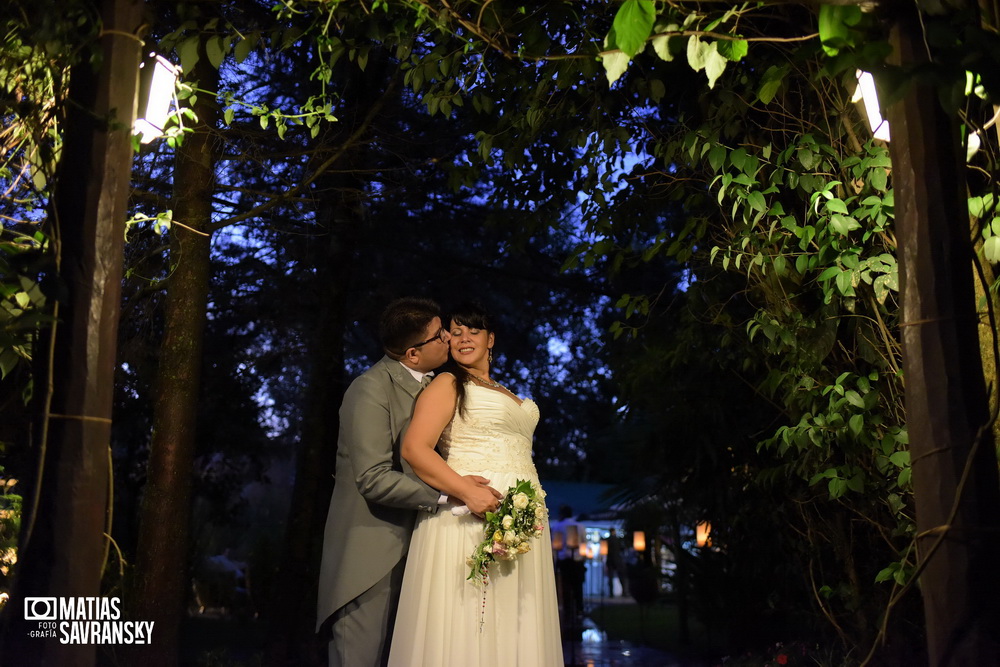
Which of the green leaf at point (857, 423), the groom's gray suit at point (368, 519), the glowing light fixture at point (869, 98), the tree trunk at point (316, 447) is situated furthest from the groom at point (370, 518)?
the tree trunk at point (316, 447)

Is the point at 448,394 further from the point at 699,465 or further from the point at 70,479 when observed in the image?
the point at 699,465

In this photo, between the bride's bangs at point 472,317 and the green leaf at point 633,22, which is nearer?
the green leaf at point 633,22

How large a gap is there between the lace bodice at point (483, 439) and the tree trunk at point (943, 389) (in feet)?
6.21

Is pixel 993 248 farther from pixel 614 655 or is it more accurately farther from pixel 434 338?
pixel 614 655

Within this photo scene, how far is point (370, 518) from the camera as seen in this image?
4.21 m

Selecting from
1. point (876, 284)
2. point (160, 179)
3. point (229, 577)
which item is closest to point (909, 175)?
point (876, 284)

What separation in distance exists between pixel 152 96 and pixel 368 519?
2.09 meters

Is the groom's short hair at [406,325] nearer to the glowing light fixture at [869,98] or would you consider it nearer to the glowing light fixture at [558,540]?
the glowing light fixture at [869,98]

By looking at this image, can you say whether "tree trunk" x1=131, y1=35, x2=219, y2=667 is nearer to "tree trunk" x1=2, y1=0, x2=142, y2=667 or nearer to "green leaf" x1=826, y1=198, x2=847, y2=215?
"tree trunk" x1=2, y1=0, x2=142, y2=667

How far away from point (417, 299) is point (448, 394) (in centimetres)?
59

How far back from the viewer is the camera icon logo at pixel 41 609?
8.04 ft

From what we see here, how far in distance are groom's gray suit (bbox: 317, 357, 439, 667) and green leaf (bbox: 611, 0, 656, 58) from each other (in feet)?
7.26

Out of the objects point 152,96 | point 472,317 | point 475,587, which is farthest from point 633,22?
point 475,587

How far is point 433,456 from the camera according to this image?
157 inches
